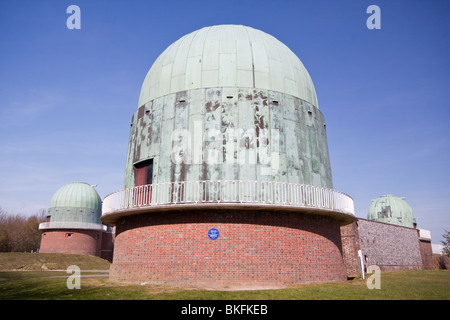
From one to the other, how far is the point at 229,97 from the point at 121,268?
28.3ft

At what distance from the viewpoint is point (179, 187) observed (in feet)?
47.1

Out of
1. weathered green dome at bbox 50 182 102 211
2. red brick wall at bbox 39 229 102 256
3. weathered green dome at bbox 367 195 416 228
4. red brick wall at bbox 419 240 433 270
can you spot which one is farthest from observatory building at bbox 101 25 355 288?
red brick wall at bbox 39 229 102 256

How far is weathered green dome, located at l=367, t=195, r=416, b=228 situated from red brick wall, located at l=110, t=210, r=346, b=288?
31.6 meters

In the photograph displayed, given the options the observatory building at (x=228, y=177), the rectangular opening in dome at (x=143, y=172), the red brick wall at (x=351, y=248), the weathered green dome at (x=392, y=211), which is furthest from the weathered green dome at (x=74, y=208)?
the weathered green dome at (x=392, y=211)

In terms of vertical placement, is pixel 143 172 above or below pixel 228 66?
below

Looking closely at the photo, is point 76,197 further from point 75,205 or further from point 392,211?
point 392,211

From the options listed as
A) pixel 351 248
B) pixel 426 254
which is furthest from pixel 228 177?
pixel 426 254

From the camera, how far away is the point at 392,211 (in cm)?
4206

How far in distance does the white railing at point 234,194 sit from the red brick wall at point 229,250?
55cm

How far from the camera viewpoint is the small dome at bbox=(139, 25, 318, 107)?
15805 millimetres

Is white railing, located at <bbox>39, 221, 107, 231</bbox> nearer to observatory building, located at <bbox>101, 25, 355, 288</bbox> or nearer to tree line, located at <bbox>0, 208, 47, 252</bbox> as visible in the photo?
tree line, located at <bbox>0, 208, 47, 252</bbox>

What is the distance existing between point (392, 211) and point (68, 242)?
1551 inches
